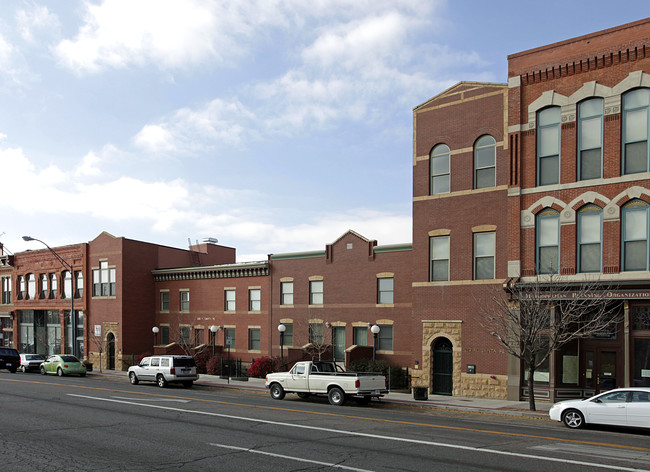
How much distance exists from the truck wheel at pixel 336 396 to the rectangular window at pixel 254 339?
1614 cm

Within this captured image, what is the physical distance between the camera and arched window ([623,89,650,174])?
2355 centimetres

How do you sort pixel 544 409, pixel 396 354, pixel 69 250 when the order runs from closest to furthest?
pixel 544 409 < pixel 396 354 < pixel 69 250

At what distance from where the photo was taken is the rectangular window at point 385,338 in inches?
1309

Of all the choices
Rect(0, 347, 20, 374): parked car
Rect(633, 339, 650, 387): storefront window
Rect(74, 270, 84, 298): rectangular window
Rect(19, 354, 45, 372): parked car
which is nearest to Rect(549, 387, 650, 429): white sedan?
Rect(633, 339, 650, 387): storefront window

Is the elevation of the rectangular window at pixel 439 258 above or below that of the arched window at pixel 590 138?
below

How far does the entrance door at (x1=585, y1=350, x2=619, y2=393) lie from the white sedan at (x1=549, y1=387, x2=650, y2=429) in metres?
6.12

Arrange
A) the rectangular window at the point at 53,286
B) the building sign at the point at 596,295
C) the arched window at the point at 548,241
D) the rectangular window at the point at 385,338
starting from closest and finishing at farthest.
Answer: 1. the building sign at the point at 596,295
2. the arched window at the point at 548,241
3. the rectangular window at the point at 385,338
4. the rectangular window at the point at 53,286

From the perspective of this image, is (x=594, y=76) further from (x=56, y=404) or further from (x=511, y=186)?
(x=56, y=404)

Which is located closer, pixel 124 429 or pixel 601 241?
pixel 124 429

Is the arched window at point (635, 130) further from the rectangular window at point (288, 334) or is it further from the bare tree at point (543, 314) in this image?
the rectangular window at point (288, 334)

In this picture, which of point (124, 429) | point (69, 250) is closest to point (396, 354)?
point (124, 429)

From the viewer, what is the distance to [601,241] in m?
24.2

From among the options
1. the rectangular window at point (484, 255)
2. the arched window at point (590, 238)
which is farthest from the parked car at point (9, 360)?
Answer: the arched window at point (590, 238)

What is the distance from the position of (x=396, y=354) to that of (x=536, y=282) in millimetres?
10975
